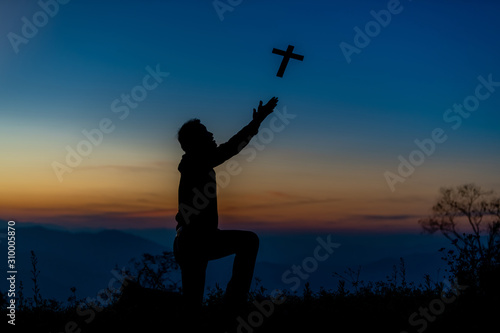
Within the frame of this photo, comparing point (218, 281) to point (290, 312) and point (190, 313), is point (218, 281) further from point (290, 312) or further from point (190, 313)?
point (190, 313)

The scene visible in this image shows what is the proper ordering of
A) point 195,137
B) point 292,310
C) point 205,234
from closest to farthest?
point 205,234, point 195,137, point 292,310

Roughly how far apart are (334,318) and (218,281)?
2956 mm

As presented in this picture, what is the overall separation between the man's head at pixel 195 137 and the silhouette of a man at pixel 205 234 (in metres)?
0.02

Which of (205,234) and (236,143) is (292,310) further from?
(236,143)

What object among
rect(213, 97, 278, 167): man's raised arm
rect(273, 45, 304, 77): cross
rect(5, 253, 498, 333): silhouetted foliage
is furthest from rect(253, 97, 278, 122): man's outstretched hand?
rect(5, 253, 498, 333): silhouetted foliage

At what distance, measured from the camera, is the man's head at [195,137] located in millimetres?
7059

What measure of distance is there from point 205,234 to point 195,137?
1.35 metres

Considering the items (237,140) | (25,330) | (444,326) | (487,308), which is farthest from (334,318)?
(25,330)

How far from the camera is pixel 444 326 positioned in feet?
24.5

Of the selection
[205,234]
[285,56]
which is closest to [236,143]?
[205,234]

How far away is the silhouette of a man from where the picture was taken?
22.3ft

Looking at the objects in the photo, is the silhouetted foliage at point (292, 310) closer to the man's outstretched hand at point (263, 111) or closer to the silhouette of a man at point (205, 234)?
the silhouette of a man at point (205, 234)

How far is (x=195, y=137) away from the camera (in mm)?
7117

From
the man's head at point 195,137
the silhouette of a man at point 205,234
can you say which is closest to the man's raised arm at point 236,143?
the silhouette of a man at point 205,234
